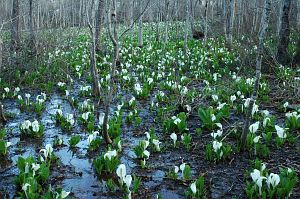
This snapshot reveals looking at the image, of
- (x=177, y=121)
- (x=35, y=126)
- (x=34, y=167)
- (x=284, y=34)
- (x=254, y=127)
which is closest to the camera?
(x=34, y=167)

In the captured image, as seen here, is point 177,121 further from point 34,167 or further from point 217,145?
point 34,167

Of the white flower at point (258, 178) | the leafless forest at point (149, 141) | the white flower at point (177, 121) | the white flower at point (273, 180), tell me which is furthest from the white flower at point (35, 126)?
the white flower at point (273, 180)

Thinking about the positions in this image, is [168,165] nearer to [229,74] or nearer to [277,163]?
[277,163]

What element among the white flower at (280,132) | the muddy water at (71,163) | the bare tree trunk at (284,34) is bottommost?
the muddy water at (71,163)

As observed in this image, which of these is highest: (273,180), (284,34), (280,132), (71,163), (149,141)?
(284,34)

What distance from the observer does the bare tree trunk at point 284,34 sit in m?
9.84

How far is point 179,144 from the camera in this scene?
207 inches

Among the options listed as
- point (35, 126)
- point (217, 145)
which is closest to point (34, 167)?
point (35, 126)

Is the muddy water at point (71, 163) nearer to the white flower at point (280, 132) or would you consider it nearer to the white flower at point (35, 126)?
the white flower at point (35, 126)

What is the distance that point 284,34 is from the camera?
33.2 feet

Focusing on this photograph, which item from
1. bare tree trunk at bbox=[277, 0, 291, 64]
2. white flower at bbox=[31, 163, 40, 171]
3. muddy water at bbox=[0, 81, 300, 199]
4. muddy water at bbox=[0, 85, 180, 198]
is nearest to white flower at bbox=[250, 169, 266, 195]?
muddy water at bbox=[0, 81, 300, 199]

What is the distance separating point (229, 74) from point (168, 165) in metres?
5.82

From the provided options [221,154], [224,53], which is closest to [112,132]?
[221,154]

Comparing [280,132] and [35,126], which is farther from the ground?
[280,132]
